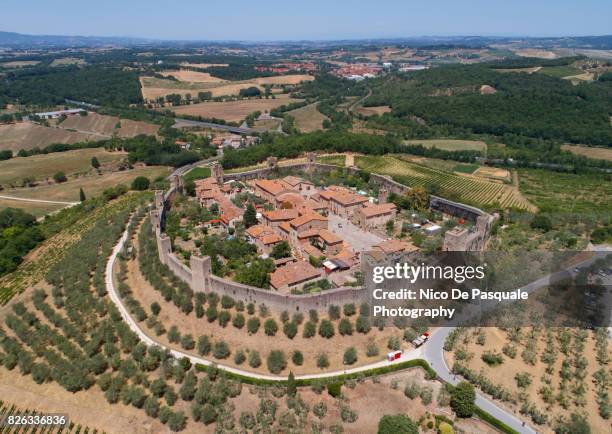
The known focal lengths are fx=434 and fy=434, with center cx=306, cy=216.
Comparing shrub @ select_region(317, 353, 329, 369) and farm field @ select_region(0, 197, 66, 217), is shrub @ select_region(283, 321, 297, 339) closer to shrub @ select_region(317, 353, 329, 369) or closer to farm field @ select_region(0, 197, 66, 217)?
shrub @ select_region(317, 353, 329, 369)

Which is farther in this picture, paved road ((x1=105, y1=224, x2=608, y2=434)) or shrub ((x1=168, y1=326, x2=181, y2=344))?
shrub ((x1=168, y1=326, x2=181, y2=344))

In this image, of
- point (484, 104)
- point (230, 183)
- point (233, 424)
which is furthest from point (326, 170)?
point (484, 104)

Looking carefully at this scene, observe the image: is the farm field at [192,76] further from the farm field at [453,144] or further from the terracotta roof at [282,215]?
the terracotta roof at [282,215]

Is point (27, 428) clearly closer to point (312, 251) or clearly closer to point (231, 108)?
point (312, 251)

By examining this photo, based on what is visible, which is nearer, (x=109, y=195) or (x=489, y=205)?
(x=489, y=205)

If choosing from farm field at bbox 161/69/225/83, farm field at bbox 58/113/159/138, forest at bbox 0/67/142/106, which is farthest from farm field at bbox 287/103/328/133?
farm field at bbox 161/69/225/83

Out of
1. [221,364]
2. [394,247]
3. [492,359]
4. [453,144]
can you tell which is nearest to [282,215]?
[394,247]

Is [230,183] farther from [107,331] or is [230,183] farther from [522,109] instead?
[522,109]
